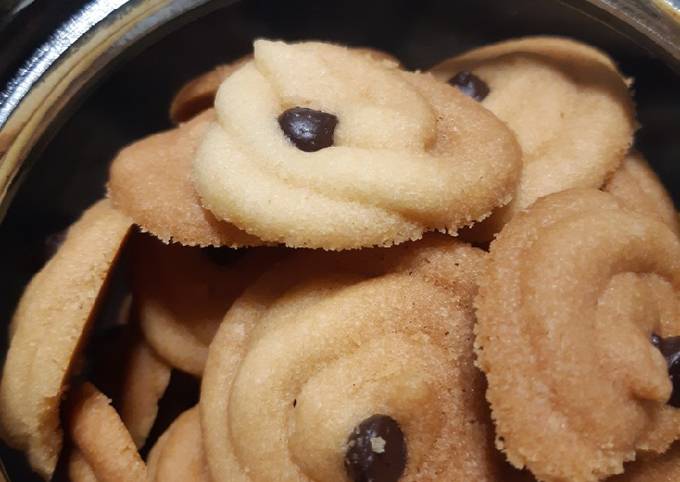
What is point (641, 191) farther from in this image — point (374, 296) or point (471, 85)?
point (374, 296)

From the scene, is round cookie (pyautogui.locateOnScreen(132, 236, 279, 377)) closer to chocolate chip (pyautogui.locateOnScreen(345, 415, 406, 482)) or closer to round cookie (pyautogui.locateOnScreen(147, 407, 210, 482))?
round cookie (pyautogui.locateOnScreen(147, 407, 210, 482))

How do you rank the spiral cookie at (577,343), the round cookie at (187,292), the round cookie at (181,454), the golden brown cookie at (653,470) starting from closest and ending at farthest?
the spiral cookie at (577,343), the golden brown cookie at (653,470), the round cookie at (181,454), the round cookie at (187,292)

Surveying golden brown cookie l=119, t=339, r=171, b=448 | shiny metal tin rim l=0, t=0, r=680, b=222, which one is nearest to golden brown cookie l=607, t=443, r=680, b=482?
shiny metal tin rim l=0, t=0, r=680, b=222

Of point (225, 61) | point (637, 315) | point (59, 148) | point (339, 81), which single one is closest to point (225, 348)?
point (339, 81)

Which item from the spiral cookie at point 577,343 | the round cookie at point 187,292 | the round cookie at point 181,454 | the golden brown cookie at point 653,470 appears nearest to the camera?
the spiral cookie at point 577,343

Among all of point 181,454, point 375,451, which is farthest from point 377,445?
point 181,454

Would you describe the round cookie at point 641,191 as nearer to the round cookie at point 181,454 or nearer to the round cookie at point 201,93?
the round cookie at point 201,93

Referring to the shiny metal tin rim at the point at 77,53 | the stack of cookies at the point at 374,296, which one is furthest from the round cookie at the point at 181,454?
the shiny metal tin rim at the point at 77,53

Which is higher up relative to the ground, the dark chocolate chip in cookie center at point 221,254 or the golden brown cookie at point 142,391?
the dark chocolate chip in cookie center at point 221,254
